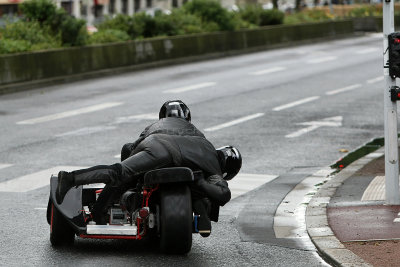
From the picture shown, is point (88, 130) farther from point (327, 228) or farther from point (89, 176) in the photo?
point (89, 176)

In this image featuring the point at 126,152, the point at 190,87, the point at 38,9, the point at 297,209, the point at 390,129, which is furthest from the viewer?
the point at 38,9

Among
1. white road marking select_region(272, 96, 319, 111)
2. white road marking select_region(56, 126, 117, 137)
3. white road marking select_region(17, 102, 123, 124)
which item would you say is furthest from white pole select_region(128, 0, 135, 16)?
white road marking select_region(56, 126, 117, 137)

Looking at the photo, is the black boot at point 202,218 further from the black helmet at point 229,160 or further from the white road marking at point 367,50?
the white road marking at point 367,50

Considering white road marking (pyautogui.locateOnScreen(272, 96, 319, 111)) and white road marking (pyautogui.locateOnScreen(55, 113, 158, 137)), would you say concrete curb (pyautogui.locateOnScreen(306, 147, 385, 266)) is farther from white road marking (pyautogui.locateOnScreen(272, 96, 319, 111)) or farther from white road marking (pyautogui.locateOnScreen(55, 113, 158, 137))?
white road marking (pyautogui.locateOnScreen(272, 96, 319, 111))

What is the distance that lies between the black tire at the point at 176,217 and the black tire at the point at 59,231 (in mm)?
963

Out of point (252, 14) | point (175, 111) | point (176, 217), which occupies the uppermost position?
point (252, 14)

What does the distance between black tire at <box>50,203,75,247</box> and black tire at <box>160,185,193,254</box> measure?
96 centimetres

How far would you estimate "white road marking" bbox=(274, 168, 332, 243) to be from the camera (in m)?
10.1

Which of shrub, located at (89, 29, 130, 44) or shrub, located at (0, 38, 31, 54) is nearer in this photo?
shrub, located at (0, 38, 31, 54)

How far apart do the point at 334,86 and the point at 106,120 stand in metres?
8.70

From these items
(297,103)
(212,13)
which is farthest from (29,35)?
(212,13)

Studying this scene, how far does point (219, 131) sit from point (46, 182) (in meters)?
5.50

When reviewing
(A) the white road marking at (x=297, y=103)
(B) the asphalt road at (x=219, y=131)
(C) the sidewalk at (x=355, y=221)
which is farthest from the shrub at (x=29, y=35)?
(C) the sidewalk at (x=355, y=221)

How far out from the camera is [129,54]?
31.8 meters
